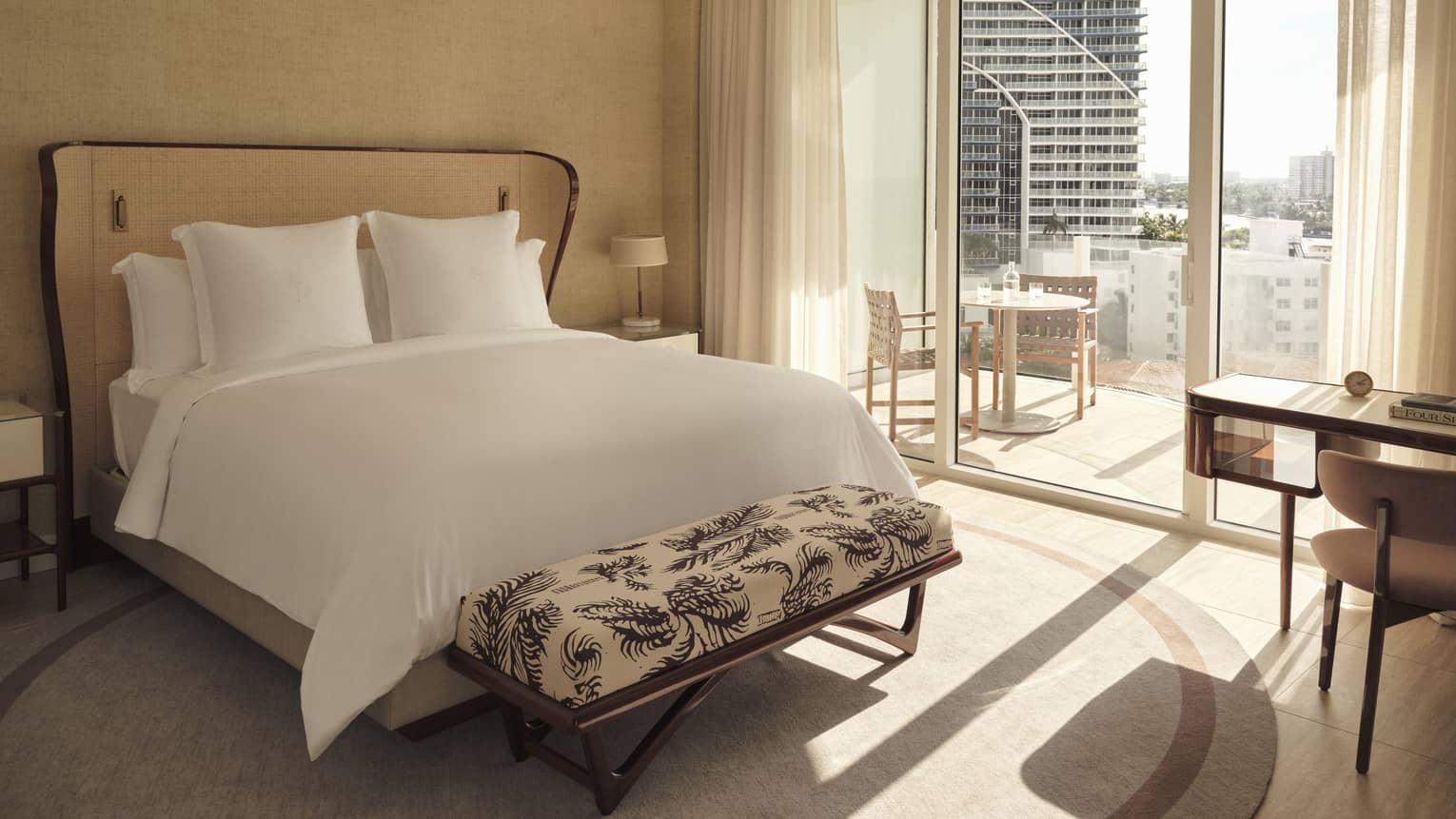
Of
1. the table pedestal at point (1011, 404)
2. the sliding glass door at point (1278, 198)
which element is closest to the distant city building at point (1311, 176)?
the sliding glass door at point (1278, 198)

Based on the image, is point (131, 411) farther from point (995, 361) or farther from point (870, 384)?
point (995, 361)

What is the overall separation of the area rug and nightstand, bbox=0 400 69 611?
0.21 meters

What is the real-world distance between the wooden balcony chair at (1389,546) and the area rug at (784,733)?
39cm

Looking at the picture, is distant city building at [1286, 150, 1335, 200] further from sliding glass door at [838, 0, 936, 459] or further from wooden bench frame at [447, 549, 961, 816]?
wooden bench frame at [447, 549, 961, 816]

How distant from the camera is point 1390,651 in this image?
308 cm

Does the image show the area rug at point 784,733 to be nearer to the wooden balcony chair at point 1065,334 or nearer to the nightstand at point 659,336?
the wooden balcony chair at point 1065,334

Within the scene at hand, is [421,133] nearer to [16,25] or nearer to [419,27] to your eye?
[419,27]

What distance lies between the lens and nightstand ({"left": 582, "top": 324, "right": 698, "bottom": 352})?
5230 millimetres

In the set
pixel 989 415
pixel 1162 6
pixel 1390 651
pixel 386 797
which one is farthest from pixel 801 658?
pixel 1162 6

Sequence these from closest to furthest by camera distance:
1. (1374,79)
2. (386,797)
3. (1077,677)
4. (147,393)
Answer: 1. (386,797)
2. (1077,677)
3. (1374,79)
4. (147,393)

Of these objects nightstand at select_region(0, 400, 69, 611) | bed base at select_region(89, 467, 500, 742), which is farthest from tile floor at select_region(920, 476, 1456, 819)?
nightstand at select_region(0, 400, 69, 611)

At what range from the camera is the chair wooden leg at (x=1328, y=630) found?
2.76 m

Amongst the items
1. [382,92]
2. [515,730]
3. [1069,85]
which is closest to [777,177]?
[1069,85]

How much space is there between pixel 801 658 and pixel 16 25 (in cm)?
317
